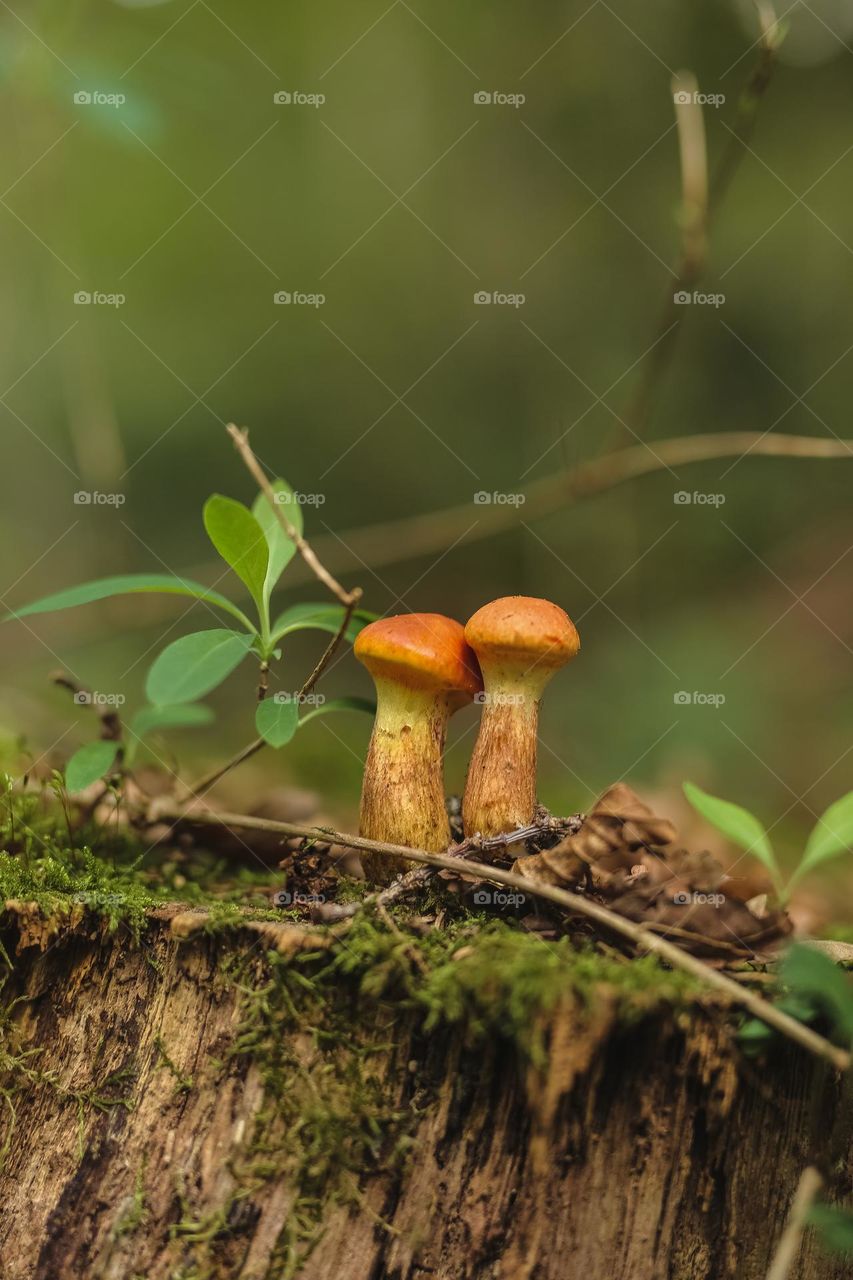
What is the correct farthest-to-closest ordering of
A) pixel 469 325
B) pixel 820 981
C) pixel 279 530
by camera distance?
1. pixel 469 325
2. pixel 279 530
3. pixel 820 981

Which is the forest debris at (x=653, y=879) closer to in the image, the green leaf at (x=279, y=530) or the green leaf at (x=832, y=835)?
the green leaf at (x=832, y=835)

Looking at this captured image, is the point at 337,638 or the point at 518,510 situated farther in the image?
the point at 518,510

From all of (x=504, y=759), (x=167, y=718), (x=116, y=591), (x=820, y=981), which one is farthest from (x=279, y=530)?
(x=820, y=981)

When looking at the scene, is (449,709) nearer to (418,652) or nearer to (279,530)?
(418,652)

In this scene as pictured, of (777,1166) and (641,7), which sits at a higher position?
(641,7)

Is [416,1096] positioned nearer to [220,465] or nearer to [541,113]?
[220,465]

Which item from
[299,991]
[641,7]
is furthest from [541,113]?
[299,991]

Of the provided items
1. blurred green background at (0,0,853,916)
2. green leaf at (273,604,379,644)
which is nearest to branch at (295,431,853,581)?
blurred green background at (0,0,853,916)
